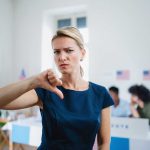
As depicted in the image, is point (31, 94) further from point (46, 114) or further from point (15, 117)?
point (15, 117)

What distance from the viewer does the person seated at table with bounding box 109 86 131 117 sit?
105 inches

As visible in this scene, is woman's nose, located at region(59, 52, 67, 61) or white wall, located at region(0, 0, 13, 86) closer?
woman's nose, located at region(59, 52, 67, 61)

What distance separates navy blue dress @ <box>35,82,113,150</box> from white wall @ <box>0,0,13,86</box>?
2.58 metres

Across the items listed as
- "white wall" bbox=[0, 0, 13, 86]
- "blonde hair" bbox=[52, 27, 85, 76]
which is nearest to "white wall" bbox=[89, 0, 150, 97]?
"white wall" bbox=[0, 0, 13, 86]

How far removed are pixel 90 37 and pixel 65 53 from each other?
201cm

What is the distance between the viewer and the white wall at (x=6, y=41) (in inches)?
132

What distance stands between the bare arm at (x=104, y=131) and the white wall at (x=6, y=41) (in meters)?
2.56

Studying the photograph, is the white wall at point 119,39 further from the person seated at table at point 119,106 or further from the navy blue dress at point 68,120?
the navy blue dress at point 68,120

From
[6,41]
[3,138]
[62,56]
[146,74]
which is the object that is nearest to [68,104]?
[62,56]

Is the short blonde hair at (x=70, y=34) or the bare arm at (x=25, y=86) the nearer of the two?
the bare arm at (x=25, y=86)

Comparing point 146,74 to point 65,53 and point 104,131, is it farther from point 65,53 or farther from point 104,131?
point 65,53

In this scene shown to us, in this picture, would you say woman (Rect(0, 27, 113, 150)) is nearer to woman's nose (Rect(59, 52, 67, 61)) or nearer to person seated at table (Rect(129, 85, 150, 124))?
woman's nose (Rect(59, 52, 67, 61))

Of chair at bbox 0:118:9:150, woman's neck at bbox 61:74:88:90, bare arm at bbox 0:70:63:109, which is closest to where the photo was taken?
bare arm at bbox 0:70:63:109

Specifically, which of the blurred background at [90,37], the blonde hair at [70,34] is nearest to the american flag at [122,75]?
the blurred background at [90,37]
